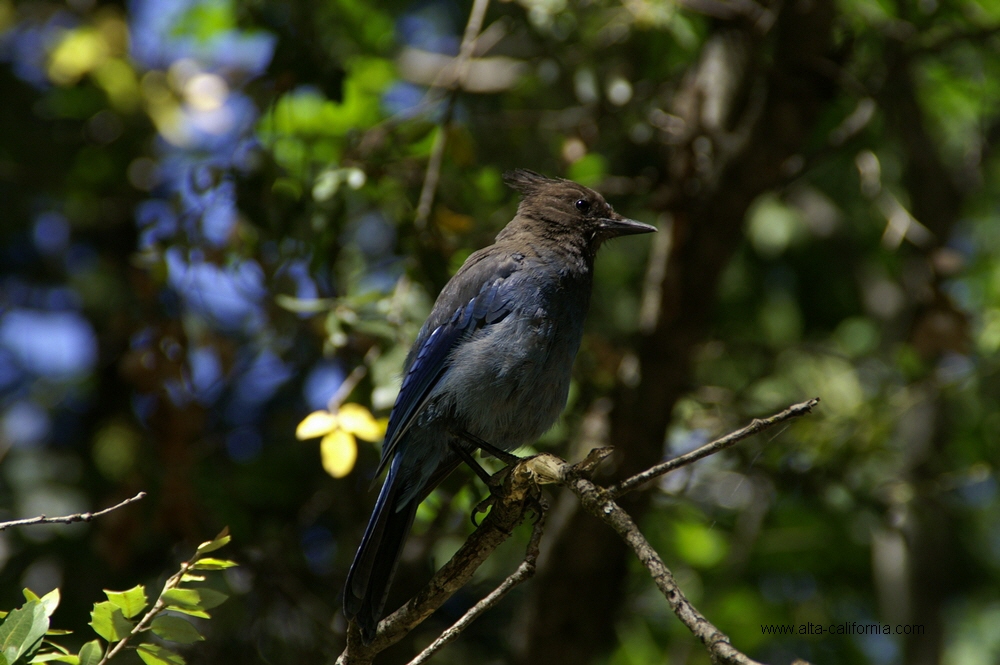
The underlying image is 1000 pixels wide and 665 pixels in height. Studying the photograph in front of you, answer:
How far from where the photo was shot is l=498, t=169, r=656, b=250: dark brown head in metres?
4.17

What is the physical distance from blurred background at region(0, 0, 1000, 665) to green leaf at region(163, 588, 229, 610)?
1.58m

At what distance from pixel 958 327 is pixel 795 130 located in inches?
46.3

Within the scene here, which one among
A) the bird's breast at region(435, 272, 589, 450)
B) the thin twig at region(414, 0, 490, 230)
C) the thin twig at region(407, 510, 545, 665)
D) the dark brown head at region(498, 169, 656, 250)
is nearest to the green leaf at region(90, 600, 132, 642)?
the thin twig at region(407, 510, 545, 665)

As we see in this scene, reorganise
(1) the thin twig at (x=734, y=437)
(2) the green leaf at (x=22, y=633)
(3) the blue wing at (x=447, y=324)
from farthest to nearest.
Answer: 1. (3) the blue wing at (x=447, y=324)
2. (2) the green leaf at (x=22, y=633)
3. (1) the thin twig at (x=734, y=437)

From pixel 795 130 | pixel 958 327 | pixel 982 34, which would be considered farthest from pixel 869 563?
pixel 982 34

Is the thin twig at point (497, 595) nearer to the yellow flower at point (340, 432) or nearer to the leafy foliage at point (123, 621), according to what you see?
the leafy foliage at point (123, 621)

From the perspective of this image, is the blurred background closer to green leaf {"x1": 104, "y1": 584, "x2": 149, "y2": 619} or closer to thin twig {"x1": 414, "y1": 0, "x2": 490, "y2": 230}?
thin twig {"x1": 414, "y1": 0, "x2": 490, "y2": 230}

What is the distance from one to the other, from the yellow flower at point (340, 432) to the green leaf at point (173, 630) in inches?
44.0

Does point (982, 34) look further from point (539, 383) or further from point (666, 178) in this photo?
point (539, 383)

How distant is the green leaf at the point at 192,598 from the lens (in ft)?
6.86

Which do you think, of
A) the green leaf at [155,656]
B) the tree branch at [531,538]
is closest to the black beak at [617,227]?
the tree branch at [531,538]

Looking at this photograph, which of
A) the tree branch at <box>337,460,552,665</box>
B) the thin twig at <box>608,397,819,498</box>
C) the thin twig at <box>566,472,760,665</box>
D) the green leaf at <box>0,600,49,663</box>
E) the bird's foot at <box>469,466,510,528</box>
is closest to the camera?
the thin twig at <box>566,472,760,665</box>

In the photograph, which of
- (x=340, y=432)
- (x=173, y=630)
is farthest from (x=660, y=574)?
(x=340, y=432)

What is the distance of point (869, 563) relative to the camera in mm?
5605
